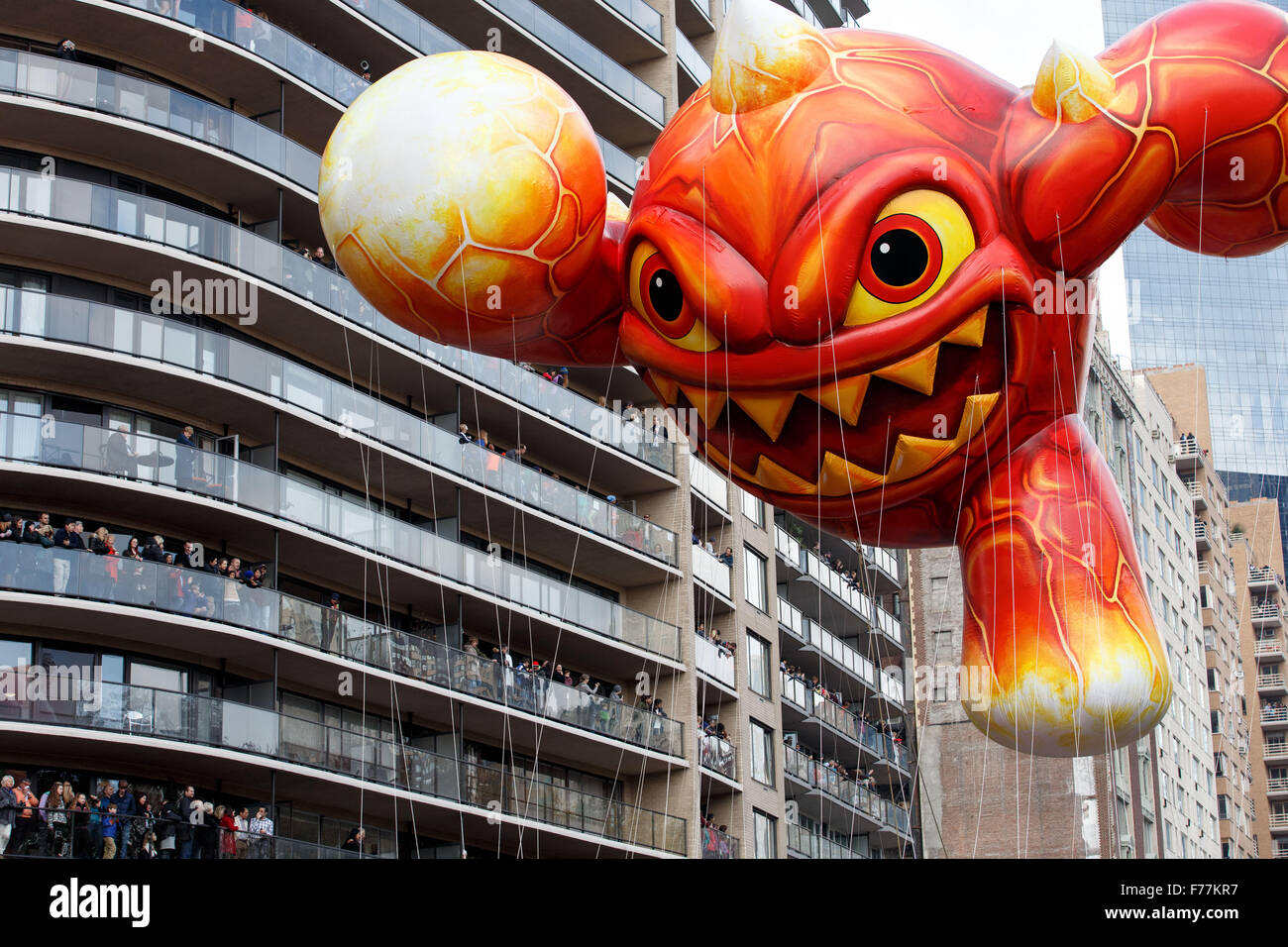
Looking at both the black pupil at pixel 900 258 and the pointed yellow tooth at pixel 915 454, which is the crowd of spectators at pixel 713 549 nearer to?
the pointed yellow tooth at pixel 915 454

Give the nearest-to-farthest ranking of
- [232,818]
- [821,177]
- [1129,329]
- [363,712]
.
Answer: [821,177], [232,818], [363,712], [1129,329]

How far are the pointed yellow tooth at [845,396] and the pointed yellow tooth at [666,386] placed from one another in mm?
906

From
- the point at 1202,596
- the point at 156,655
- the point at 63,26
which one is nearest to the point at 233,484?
the point at 156,655

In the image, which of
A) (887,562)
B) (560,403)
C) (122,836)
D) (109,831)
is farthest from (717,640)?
(109,831)

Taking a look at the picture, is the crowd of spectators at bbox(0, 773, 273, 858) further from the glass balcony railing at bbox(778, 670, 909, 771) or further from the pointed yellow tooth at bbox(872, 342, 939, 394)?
the glass balcony railing at bbox(778, 670, 909, 771)

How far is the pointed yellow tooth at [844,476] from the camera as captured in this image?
11.6 meters

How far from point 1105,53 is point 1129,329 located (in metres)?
133

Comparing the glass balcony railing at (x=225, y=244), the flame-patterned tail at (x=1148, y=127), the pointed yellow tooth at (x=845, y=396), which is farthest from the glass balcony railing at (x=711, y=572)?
the flame-patterned tail at (x=1148, y=127)

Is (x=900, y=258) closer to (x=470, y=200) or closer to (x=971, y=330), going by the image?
(x=971, y=330)

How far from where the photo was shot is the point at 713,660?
42.1 meters

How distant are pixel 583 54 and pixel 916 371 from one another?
31785 millimetres

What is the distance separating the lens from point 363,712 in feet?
108
